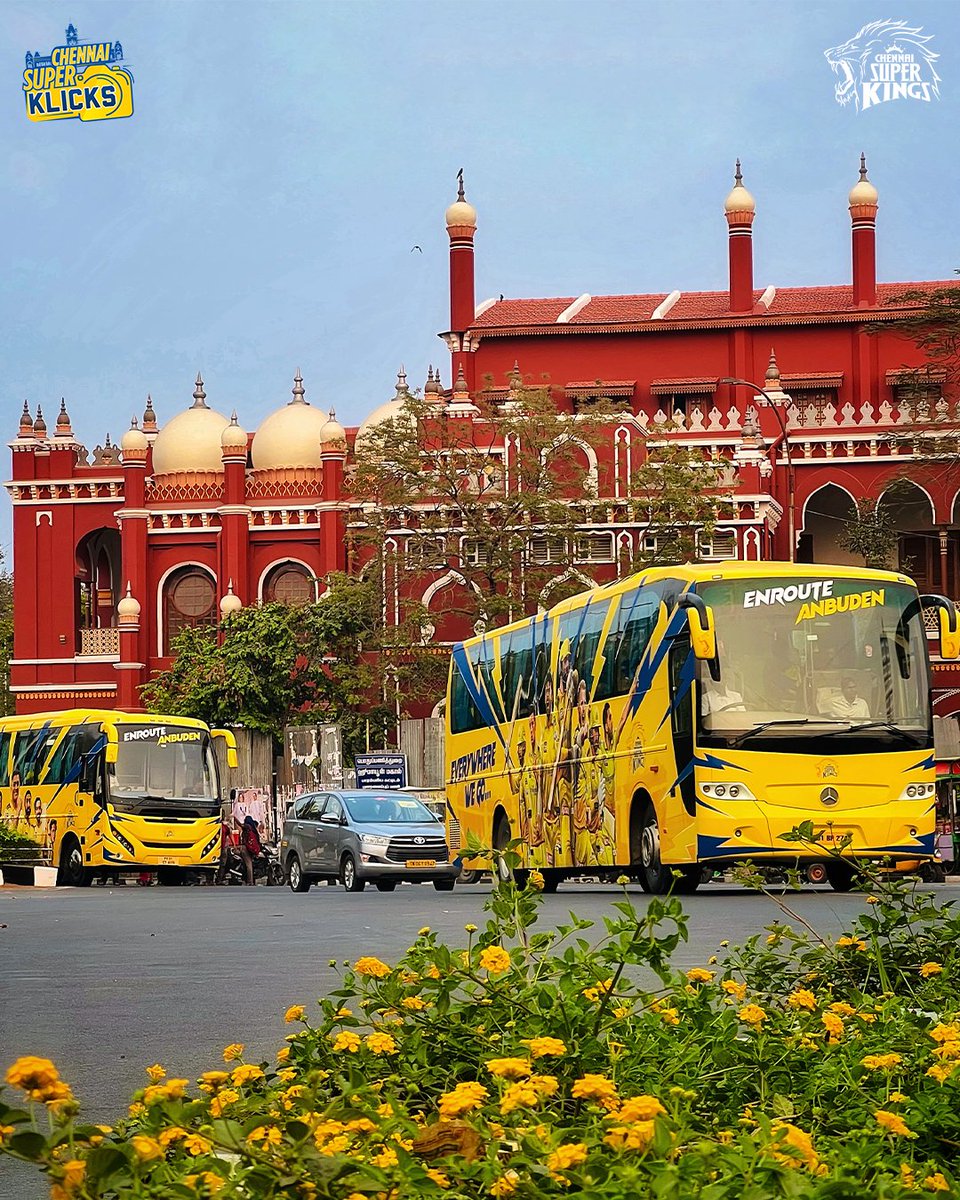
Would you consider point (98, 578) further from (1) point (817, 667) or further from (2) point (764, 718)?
(2) point (764, 718)

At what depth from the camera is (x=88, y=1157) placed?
2.93m

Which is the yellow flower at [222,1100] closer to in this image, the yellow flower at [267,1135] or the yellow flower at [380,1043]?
the yellow flower at [267,1135]

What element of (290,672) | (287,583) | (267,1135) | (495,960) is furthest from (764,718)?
(287,583)

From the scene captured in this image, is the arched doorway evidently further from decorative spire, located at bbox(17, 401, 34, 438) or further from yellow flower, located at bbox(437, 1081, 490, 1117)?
yellow flower, located at bbox(437, 1081, 490, 1117)

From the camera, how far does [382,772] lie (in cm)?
3947

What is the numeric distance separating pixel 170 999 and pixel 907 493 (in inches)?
1794

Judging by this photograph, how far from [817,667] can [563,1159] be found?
56.8 ft

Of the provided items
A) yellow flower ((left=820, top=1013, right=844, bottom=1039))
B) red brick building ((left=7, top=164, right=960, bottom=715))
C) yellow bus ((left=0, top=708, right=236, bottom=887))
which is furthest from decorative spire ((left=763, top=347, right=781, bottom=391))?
yellow flower ((left=820, top=1013, right=844, bottom=1039))

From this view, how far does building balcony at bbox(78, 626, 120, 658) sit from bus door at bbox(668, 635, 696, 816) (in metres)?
41.7

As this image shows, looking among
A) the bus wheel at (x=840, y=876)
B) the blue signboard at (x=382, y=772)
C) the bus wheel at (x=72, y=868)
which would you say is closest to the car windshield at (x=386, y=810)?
the bus wheel at (x=72, y=868)

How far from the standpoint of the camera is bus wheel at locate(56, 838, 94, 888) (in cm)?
3638

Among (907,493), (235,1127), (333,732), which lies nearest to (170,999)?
(235,1127)

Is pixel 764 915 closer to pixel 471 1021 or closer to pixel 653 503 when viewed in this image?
pixel 471 1021

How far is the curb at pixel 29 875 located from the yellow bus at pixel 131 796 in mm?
291
